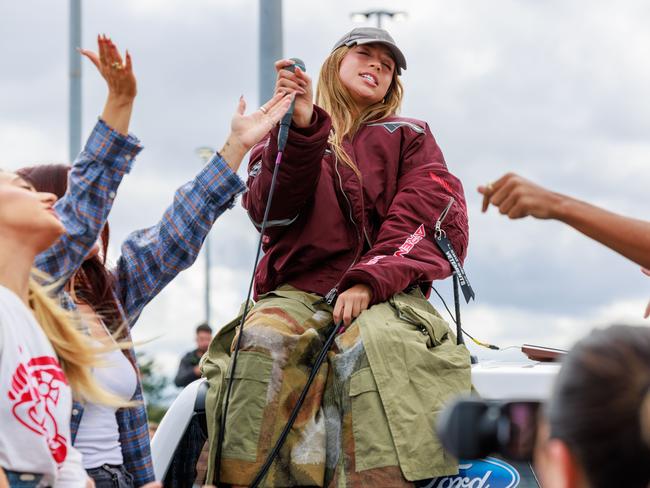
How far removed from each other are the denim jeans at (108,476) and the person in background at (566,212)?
1.57m

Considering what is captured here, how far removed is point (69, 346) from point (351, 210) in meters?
1.44

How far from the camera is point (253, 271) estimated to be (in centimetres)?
435

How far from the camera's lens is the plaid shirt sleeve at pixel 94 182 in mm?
3281

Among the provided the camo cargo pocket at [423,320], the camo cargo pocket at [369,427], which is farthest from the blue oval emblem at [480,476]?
the camo cargo pocket at [423,320]

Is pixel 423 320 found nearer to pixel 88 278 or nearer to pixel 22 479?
pixel 88 278

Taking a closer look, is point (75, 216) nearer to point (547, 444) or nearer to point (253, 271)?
point (253, 271)

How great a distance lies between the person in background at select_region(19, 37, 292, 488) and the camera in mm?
3543

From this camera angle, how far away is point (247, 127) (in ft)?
12.6

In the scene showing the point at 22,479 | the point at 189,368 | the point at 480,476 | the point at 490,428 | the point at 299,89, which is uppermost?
the point at 299,89

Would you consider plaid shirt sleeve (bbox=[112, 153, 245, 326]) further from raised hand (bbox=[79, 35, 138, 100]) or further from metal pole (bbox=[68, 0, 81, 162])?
metal pole (bbox=[68, 0, 81, 162])

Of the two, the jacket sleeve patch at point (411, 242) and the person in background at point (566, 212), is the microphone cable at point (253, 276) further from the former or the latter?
the person in background at point (566, 212)

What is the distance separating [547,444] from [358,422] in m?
2.16

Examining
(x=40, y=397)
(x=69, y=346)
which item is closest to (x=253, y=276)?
(x=69, y=346)

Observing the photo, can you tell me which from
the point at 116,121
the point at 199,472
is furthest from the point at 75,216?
the point at 199,472
